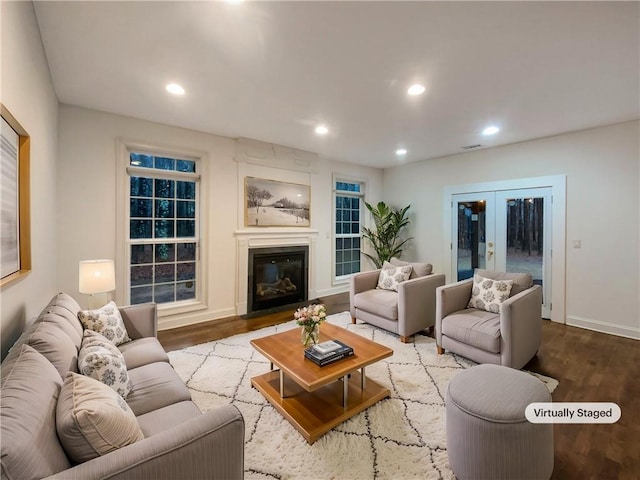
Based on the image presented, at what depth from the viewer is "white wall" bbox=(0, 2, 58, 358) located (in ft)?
4.84

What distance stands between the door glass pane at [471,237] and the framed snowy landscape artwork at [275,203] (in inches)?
106

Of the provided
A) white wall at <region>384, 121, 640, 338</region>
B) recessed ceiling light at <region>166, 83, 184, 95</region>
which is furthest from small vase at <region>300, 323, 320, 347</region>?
white wall at <region>384, 121, 640, 338</region>

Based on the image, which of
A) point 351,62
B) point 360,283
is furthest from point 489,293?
point 351,62

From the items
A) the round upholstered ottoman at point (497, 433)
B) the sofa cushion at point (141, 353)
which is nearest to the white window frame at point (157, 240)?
the sofa cushion at point (141, 353)

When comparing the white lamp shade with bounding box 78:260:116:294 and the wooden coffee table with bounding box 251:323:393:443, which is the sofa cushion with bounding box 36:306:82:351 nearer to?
the white lamp shade with bounding box 78:260:116:294

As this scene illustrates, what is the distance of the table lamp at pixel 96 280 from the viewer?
265 centimetres

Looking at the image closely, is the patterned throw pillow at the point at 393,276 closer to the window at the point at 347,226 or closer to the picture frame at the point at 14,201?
the window at the point at 347,226

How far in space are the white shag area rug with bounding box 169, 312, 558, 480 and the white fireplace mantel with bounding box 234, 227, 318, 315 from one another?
1.36 metres

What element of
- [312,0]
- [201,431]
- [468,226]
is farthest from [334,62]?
[468,226]

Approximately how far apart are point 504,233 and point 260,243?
12.5ft

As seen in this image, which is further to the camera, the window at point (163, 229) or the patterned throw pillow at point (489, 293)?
the window at point (163, 229)

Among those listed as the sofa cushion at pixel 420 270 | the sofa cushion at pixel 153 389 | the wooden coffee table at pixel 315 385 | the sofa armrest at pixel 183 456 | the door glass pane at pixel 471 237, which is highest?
the door glass pane at pixel 471 237

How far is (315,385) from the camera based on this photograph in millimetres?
1830

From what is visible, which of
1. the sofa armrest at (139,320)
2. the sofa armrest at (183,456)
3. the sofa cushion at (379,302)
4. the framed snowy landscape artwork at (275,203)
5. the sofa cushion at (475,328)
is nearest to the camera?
the sofa armrest at (183,456)
